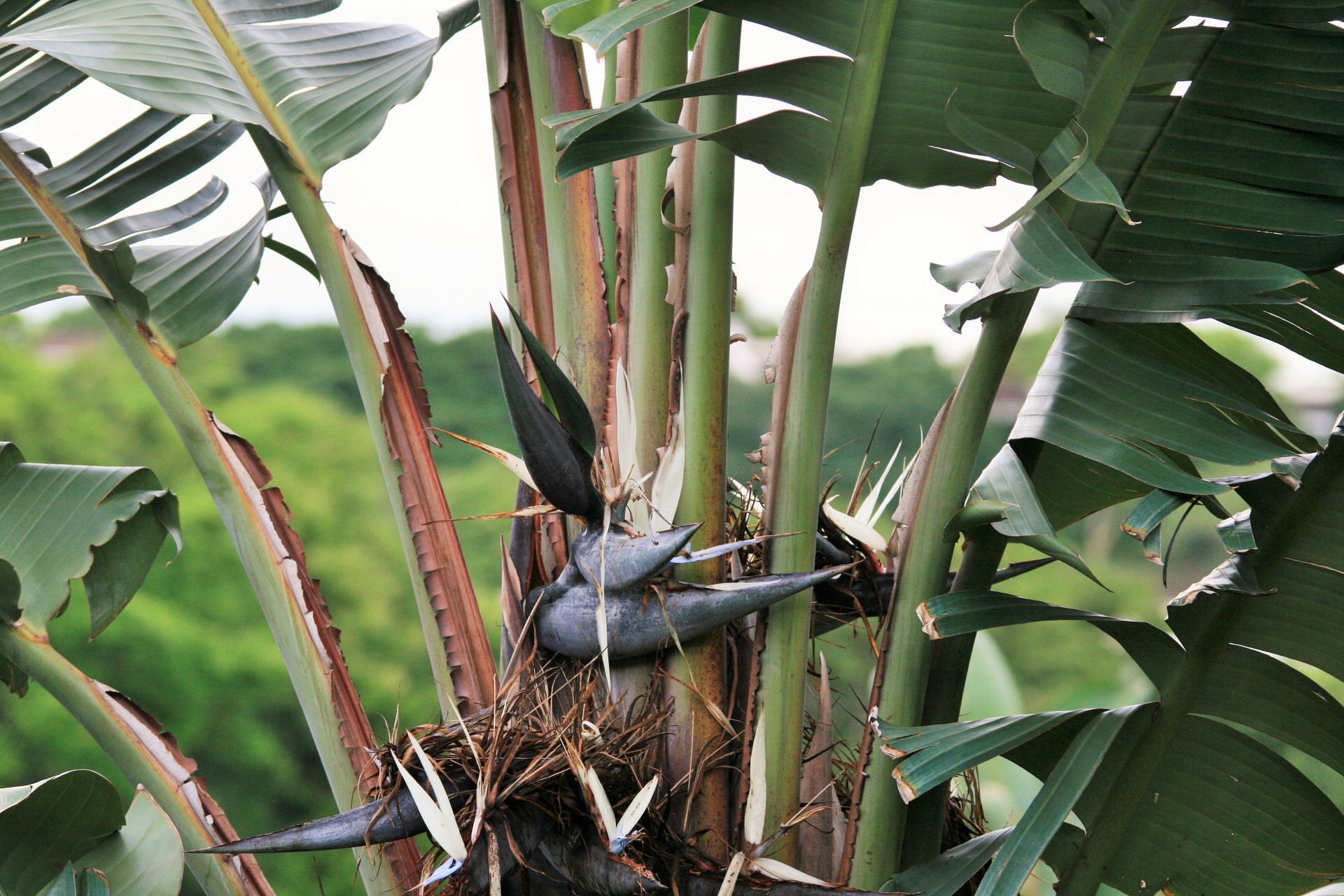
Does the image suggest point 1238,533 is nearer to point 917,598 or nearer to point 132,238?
point 917,598

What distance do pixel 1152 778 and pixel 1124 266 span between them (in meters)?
0.32

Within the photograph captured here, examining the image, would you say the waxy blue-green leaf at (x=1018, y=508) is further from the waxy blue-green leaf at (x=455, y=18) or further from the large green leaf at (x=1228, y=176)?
the waxy blue-green leaf at (x=455, y=18)

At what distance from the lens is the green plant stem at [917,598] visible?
0.55 metres

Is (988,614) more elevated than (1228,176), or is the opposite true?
(1228,176)

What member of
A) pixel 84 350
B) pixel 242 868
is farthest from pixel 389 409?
pixel 84 350

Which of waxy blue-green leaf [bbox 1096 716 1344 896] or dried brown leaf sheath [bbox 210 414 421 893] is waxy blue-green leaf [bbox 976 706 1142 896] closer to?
waxy blue-green leaf [bbox 1096 716 1344 896]

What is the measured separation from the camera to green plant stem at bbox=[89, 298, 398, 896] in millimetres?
665

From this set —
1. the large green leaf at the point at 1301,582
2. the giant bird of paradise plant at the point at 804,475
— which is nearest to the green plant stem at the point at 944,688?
the giant bird of paradise plant at the point at 804,475

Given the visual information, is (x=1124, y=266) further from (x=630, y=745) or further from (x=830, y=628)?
(x=630, y=745)

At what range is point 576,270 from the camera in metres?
0.62

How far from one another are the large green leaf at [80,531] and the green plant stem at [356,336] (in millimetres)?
187

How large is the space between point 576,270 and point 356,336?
18 cm

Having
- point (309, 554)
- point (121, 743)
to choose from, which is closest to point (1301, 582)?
point (121, 743)

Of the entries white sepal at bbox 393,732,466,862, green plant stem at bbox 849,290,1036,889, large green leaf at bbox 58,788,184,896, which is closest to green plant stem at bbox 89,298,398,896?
large green leaf at bbox 58,788,184,896
